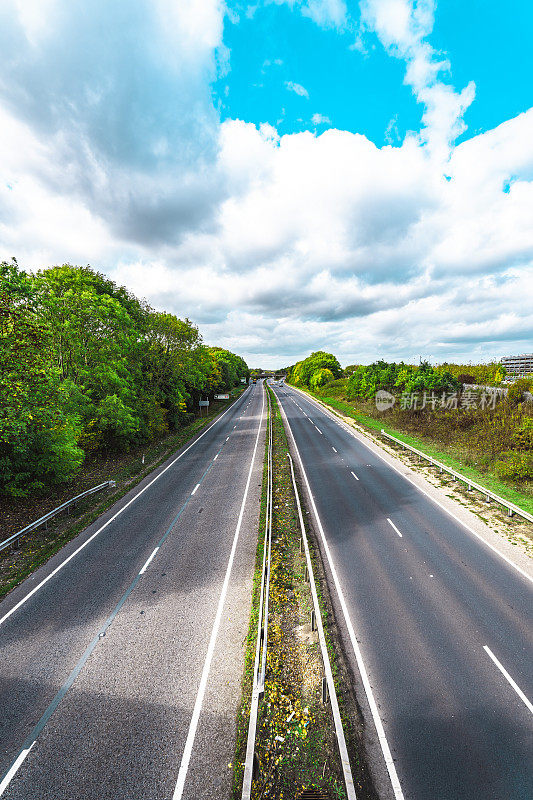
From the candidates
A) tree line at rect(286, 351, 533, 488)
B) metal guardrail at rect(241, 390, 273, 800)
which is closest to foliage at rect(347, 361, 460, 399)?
tree line at rect(286, 351, 533, 488)

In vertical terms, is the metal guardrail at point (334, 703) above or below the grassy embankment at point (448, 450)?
below

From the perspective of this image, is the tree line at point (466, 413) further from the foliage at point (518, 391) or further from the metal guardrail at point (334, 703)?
the metal guardrail at point (334, 703)

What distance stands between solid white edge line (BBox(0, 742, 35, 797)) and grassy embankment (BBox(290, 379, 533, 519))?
841 inches

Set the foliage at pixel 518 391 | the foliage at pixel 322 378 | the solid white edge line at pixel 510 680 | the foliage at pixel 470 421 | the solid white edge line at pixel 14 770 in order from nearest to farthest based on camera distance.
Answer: the solid white edge line at pixel 14 770 < the solid white edge line at pixel 510 680 < the foliage at pixel 470 421 < the foliage at pixel 518 391 < the foliage at pixel 322 378

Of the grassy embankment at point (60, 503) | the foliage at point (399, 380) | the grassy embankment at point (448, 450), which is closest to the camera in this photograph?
the grassy embankment at point (60, 503)

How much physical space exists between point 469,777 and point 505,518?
42.6ft

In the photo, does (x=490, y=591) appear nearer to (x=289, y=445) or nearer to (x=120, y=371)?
(x=289, y=445)

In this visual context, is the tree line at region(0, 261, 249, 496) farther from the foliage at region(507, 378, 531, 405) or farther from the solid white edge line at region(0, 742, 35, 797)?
the foliage at region(507, 378, 531, 405)

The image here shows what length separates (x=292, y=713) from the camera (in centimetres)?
694

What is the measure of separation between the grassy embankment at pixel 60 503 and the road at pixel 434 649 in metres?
12.2

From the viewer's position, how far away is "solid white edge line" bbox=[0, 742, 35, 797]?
18.9 ft

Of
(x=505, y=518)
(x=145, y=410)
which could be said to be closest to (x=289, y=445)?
(x=145, y=410)

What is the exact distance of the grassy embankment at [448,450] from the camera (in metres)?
18.7

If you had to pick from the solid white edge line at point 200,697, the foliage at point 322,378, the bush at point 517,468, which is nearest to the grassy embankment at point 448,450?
the bush at point 517,468
